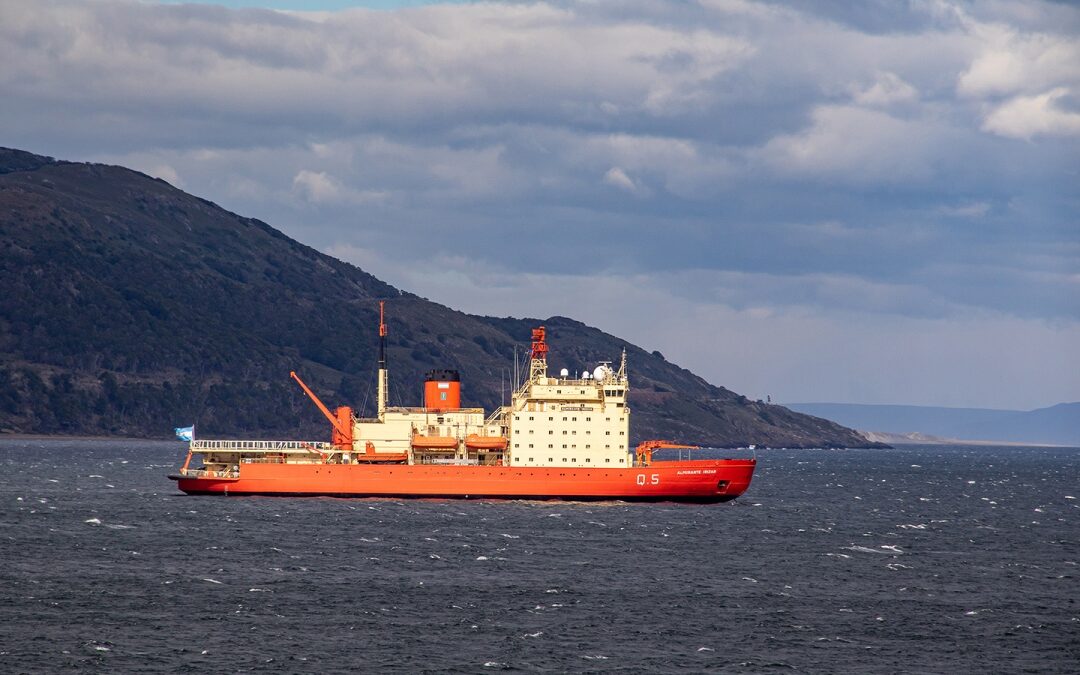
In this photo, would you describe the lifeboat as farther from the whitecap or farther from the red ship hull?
the whitecap

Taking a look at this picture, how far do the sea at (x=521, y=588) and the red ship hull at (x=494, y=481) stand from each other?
3.40ft

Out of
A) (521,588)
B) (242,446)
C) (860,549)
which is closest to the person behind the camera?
(521,588)

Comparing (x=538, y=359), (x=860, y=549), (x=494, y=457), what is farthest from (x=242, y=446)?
(x=860, y=549)

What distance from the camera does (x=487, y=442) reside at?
8419cm

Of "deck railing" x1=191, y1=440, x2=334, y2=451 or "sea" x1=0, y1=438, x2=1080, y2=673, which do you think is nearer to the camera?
"sea" x1=0, y1=438, x2=1080, y2=673

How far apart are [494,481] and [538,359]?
7266mm

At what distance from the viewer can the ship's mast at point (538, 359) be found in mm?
82062

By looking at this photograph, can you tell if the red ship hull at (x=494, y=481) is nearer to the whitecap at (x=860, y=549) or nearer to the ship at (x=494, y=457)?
the ship at (x=494, y=457)

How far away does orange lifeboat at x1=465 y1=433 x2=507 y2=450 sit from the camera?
8406cm

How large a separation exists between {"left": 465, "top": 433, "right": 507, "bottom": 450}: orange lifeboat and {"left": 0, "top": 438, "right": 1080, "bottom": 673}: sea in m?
3.27

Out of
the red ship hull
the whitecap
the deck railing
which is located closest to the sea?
the whitecap

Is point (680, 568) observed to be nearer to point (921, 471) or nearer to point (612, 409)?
point (612, 409)

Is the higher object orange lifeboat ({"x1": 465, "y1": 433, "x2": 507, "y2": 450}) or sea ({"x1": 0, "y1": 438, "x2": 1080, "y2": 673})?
orange lifeboat ({"x1": 465, "y1": 433, "x2": 507, "y2": 450})

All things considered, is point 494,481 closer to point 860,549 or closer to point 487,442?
point 487,442
